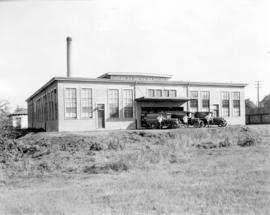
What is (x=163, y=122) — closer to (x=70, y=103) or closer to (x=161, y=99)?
(x=161, y=99)

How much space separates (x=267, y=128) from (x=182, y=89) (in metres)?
10.3

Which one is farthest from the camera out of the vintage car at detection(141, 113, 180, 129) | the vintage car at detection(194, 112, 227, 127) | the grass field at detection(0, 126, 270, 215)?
the vintage car at detection(194, 112, 227, 127)

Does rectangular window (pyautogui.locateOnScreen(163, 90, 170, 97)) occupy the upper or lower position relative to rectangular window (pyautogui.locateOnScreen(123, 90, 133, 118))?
upper

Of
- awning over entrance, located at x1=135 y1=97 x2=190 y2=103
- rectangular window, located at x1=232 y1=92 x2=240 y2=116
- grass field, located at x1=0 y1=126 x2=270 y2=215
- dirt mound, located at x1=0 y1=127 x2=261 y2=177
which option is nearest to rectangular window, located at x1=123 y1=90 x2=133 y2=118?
awning over entrance, located at x1=135 y1=97 x2=190 y2=103

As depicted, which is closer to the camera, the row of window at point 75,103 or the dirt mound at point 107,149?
the dirt mound at point 107,149

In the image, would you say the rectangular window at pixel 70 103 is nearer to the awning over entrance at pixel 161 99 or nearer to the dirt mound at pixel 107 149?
the awning over entrance at pixel 161 99

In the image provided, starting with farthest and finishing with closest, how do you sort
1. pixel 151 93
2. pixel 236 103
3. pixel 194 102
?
pixel 236 103 → pixel 194 102 → pixel 151 93

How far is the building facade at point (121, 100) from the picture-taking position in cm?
2995

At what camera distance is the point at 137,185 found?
9820 mm

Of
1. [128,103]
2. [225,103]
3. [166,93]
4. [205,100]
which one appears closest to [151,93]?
[166,93]

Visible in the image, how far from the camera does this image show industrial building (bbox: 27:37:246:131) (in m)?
30.0

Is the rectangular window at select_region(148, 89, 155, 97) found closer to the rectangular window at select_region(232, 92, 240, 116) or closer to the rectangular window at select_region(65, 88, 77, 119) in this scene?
the rectangular window at select_region(65, 88, 77, 119)

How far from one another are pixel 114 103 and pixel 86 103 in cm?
299

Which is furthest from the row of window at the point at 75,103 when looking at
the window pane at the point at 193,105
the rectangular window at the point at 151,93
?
the window pane at the point at 193,105
